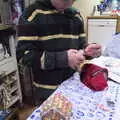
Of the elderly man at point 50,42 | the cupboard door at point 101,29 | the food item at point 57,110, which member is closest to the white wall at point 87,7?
the cupboard door at point 101,29

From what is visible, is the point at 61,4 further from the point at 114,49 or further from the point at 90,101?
the point at 114,49

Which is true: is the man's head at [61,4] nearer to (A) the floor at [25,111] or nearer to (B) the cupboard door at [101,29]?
(A) the floor at [25,111]

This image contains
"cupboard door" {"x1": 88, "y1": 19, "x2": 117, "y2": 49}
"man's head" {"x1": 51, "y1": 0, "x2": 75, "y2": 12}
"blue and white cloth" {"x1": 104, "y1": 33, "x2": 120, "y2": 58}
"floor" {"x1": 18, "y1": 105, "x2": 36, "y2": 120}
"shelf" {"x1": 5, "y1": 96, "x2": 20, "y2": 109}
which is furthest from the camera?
Answer: "cupboard door" {"x1": 88, "y1": 19, "x2": 117, "y2": 49}

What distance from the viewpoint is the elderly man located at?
A: 883mm

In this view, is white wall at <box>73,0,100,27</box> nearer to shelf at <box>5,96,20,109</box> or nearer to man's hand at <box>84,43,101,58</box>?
shelf at <box>5,96,20,109</box>

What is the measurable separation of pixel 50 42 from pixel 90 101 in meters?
0.33

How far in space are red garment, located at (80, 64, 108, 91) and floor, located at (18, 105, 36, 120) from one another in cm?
117

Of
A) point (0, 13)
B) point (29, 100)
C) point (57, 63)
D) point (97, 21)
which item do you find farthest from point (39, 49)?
point (97, 21)

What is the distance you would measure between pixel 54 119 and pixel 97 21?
8.28 ft

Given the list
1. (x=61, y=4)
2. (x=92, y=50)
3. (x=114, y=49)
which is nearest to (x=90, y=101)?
(x=92, y=50)

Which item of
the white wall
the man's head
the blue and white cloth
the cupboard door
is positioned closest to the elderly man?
the man's head

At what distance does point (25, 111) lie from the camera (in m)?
2.09

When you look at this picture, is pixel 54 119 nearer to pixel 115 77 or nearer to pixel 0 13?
pixel 115 77

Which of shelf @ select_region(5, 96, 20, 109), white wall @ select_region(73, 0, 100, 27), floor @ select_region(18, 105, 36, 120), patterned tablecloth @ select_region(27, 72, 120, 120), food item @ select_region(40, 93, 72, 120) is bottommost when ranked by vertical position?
floor @ select_region(18, 105, 36, 120)
